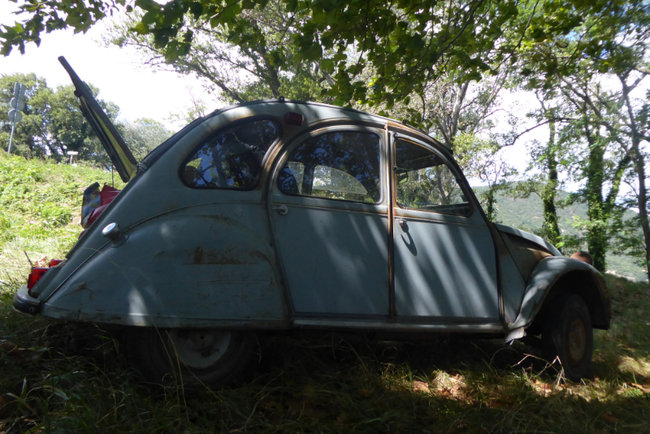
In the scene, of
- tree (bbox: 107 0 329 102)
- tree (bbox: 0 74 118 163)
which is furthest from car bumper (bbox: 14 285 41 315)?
tree (bbox: 0 74 118 163)

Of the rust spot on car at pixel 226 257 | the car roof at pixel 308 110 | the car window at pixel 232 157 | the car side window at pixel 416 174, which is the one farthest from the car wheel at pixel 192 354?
the car side window at pixel 416 174

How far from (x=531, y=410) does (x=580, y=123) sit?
760 inches

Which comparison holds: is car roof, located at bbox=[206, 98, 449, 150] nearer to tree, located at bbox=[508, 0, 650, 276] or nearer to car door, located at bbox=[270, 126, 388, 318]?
car door, located at bbox=[270, 126, 388, 318]

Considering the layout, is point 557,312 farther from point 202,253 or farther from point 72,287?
point 72,287

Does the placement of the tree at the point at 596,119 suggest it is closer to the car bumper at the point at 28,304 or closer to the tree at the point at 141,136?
the car bumper at the point at 28,304

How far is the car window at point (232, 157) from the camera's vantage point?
2.61 meters

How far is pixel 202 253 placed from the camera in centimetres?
242

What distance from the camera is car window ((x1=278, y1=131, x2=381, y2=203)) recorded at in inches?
112

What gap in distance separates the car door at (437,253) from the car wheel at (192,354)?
3.84ft

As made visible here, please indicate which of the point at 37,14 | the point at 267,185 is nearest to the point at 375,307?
the point at 267,185

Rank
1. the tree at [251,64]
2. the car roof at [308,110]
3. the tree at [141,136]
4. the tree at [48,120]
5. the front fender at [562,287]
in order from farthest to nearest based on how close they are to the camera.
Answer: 1. the tree at [141,136]
2. the tree at [48,120]
3. the tree at [251,64]
4. the front fender at [562,287]
5. the car roof at [308,110]

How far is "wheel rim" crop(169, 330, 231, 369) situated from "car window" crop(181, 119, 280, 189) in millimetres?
929

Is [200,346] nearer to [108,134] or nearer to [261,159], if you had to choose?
[261,159]

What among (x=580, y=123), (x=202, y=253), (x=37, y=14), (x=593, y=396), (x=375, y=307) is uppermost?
(x=580, y=123)
